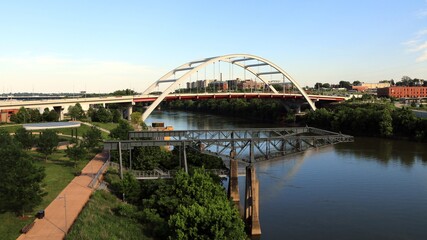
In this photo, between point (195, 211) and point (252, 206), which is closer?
point (195, 211)

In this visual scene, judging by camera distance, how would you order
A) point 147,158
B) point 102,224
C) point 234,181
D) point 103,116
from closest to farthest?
point 102,224, point 234,181, point 147,158, point 103,116

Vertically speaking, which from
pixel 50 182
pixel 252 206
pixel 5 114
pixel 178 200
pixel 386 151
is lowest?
pixel 386 151

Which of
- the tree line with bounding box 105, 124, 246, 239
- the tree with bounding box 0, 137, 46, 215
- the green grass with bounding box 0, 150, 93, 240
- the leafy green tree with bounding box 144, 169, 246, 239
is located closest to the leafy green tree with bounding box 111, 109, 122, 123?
the green grass with bounding box 0, 150, 93, 240

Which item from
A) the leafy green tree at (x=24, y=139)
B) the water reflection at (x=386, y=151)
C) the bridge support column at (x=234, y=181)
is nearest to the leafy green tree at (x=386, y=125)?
the water reflection at (x=386, y=151)

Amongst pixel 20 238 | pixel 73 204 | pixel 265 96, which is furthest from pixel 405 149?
pixel 20 238

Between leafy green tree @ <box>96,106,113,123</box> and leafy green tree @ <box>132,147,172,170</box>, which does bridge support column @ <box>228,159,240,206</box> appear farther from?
leafy green tree @ <box>96,106,113,123</box>

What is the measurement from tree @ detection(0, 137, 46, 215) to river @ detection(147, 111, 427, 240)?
11575 millimetres

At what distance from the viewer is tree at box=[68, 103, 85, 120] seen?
56.7 metres

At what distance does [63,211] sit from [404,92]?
11792cm

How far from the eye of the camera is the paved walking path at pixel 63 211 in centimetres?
1708

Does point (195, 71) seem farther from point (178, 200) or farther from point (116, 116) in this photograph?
point (178, 200)

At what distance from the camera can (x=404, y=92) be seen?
11875 centimetres

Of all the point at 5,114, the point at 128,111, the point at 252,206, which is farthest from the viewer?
the point at 128,111

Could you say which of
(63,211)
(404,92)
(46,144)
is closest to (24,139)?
(46,144)
